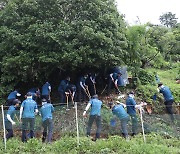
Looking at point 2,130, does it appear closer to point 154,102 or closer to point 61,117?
point 61,117

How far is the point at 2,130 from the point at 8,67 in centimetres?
491

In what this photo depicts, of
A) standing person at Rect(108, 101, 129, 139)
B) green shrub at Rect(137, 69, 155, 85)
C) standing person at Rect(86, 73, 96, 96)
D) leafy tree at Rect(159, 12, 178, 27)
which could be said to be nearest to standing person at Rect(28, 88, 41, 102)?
standing person at Rect(86, 73, 96, 96)

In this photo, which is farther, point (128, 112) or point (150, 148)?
point (128, 112)

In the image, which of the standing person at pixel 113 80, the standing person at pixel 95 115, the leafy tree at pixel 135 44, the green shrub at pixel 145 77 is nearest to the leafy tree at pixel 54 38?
the standing person at pixel 113 80

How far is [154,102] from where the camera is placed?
17.9 meters

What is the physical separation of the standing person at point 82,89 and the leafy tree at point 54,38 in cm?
75

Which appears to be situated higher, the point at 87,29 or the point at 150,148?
the point at 87,29

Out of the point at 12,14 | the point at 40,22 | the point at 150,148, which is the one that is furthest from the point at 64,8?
the point at 150,148

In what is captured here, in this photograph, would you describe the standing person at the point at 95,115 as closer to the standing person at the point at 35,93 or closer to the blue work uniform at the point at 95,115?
the blue work uniform at the point at 95,115

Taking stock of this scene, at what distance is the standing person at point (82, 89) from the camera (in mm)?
16969

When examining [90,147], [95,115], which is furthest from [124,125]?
[90,147]

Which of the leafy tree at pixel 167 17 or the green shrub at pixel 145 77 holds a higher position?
the leafy tree at pixel 167 17

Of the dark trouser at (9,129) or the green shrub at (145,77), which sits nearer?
the dark trouser at (9,129)

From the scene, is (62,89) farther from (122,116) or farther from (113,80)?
(122,116)
